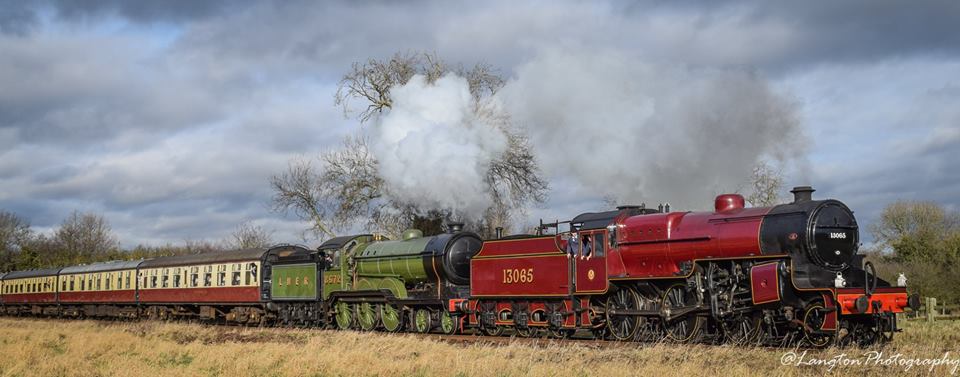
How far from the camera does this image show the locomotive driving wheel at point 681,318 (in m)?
18.3

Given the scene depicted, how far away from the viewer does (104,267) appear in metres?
41.2

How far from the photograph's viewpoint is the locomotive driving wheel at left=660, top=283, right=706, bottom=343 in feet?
60.1

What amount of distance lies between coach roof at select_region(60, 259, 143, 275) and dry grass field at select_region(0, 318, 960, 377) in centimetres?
1677

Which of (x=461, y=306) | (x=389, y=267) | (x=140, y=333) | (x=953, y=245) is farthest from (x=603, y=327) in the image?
(x=953, y=245)

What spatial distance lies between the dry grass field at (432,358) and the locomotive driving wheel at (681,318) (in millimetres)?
1301

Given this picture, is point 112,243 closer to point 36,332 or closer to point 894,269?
point 36,332

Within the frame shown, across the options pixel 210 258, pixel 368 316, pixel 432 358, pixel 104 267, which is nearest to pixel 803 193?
pixel 432 358

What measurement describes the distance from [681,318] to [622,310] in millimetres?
1416

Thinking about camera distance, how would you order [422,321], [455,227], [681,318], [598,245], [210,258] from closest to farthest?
[681,318] → [598,245] → [422,321] → [455,227] → [210,258]

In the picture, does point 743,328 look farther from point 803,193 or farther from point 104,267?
point 104,267

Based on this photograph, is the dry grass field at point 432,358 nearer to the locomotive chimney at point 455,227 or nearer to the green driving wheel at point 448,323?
the green driving wheel at point 448,323

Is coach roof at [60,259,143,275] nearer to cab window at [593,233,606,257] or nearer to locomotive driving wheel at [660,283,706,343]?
cab window at [593,233,606,257]

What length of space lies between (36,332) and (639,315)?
19821 mm

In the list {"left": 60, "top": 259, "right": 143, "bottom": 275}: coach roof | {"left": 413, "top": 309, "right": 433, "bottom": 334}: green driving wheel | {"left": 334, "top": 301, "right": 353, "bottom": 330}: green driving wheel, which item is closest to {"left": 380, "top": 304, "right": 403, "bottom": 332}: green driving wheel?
{"left": 413, "top": 309, "right": 433, "bottom": 334}: green driving wheel
